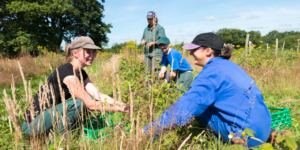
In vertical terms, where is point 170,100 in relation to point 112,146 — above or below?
above

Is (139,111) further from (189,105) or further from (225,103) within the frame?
(225,103)

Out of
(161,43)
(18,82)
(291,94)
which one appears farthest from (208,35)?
(18,82)

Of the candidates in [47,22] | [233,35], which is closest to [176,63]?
[47,22]

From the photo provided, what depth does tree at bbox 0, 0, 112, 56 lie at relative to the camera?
16469mm

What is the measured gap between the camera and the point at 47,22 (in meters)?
19.6

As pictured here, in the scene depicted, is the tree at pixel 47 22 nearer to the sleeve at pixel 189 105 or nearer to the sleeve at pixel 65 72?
the sleeve at pixel 65 72

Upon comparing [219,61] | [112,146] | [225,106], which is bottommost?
[112,146]

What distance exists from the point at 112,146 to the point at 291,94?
4.06 meters

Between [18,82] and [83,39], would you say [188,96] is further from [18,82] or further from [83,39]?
[18,82]

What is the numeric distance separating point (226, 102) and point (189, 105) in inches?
13.2

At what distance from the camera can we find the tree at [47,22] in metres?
16.5

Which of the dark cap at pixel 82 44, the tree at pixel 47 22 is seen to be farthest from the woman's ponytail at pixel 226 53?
the tree at pixel 47 22

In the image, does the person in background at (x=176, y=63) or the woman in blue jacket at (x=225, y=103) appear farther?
the person in background at (x=176, y=63)

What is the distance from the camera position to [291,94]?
12.0ft
